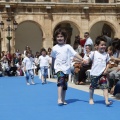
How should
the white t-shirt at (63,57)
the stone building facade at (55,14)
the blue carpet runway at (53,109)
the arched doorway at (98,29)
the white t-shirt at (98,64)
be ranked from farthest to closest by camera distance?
the arched doorway at (98,29)
the stone building facade at (55,14)
the white t-shirt at (63,57)
the white t-shirt at (98,64)
the blue carpet runway at (53,109)

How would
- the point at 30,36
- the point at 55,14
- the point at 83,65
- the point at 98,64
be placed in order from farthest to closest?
the point at 30,36 → the point at 55,14 → the point at 83,65 → the point at 98,64

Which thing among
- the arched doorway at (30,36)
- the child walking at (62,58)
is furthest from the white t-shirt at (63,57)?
the arched doorway at (30,36)

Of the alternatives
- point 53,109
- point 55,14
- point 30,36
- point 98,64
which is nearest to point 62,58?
point 98,64

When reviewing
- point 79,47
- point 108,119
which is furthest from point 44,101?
point 79,47

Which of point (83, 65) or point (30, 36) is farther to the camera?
point (30, 36)

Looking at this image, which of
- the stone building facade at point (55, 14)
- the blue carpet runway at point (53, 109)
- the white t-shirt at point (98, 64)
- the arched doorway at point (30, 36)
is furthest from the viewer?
the arched doorway at point (30, 36)

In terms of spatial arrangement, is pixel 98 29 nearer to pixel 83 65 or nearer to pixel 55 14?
pixel 55 14

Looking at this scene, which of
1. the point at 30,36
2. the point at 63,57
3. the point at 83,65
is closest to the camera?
the point at 63,57

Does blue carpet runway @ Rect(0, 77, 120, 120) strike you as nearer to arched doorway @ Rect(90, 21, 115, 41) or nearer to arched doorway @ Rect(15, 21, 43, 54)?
arched doorway @ Rect(15, 21, 43, 54)

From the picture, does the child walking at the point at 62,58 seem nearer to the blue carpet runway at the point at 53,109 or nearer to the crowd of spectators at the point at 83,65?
the blue carpet runway at the point at 53,109

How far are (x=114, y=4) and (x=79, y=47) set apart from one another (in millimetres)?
14754

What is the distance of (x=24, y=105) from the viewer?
31.2 feet

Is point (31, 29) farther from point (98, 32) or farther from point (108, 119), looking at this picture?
point (108, 119)

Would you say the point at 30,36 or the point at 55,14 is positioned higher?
the point at 55,14
